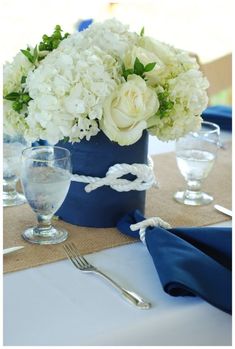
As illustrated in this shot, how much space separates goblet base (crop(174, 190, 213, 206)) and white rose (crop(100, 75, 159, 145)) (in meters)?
0.29

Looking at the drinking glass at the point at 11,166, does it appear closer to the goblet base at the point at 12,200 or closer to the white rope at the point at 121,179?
the goblet base at the point at 12,200

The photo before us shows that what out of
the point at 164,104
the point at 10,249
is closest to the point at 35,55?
the point at 164,104

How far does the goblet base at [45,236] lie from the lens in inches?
43.4

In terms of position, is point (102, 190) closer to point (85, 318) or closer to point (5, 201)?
point (5, 201)

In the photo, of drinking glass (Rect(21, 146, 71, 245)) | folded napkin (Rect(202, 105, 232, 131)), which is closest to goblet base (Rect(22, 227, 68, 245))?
drinking glass (Rect(21, 146, 71, 245))

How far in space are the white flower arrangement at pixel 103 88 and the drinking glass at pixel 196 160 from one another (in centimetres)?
18

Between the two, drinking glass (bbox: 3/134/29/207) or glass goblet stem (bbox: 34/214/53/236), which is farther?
drinking glass (bbox: 3/134/29/207)

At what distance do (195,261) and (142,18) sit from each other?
12.7ft

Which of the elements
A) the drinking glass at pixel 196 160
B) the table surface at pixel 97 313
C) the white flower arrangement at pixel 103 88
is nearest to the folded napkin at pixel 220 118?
the drinking glass at pixel 196 160

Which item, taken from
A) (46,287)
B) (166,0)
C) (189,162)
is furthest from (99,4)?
(46,287)

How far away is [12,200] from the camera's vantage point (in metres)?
1.29

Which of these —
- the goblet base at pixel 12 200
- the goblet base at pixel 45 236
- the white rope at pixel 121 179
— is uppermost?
the white rope at pixel 121 179

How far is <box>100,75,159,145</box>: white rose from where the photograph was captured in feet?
3.43

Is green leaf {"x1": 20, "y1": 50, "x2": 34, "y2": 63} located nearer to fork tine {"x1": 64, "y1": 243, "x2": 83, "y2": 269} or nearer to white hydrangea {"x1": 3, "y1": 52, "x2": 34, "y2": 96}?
white hydrangea {"x1": 3, "y1": 52, "x2": 34, "y2": 96}
